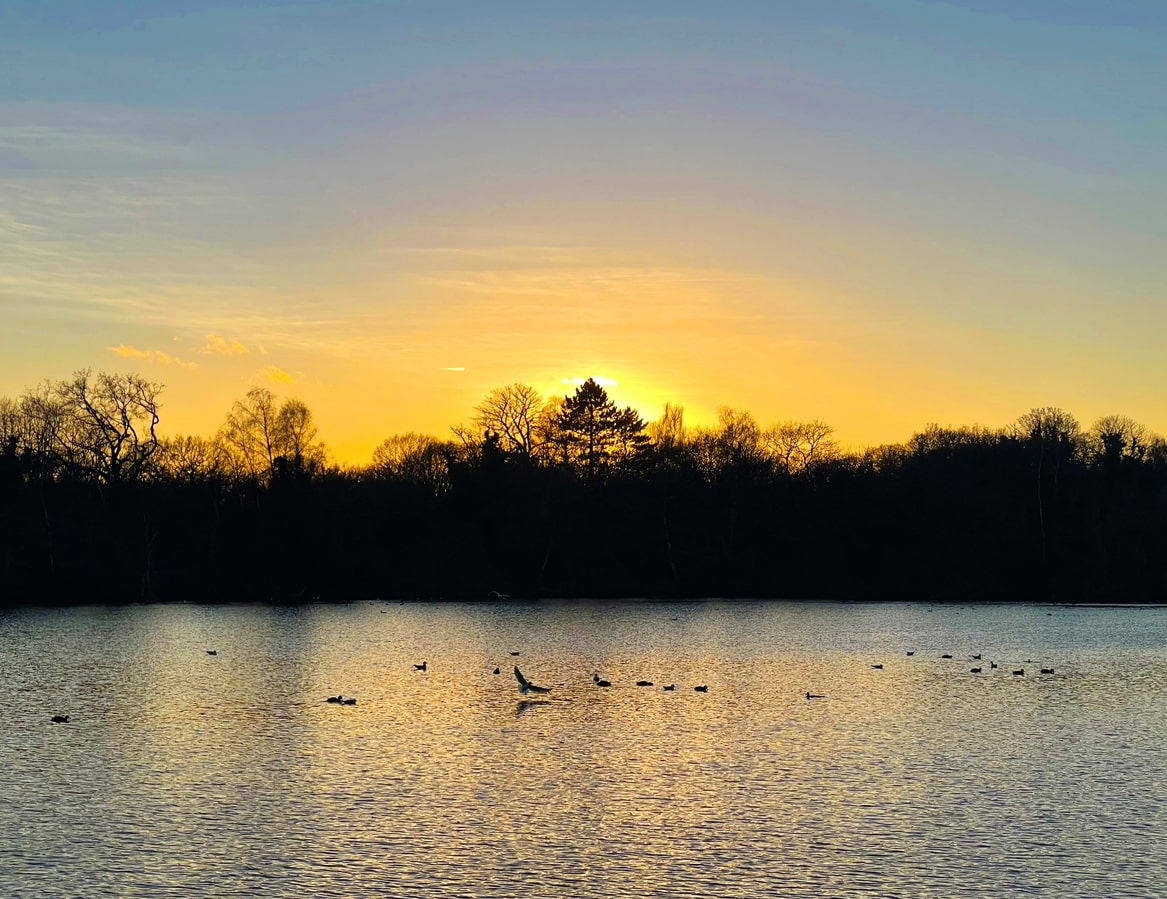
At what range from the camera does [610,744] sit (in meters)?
24.2

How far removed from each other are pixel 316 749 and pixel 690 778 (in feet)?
24.9

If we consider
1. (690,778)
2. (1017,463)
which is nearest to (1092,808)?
(690,778)

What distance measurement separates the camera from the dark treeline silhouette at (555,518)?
7188cm

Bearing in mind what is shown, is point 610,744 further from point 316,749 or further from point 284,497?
point 284,497

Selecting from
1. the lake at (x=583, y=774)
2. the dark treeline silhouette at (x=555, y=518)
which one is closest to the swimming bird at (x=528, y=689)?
the lake at (x=583, y=774)

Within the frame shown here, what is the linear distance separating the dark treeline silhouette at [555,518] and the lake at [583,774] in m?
31.6

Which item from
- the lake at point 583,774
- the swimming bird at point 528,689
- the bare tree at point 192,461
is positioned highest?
the bare tree at point 192,461

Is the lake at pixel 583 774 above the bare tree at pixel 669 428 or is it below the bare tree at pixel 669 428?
below

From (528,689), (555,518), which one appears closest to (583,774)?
(528,689)

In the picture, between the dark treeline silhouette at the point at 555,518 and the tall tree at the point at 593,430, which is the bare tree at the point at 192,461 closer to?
the dark treeline silhouette at the point at 555,518

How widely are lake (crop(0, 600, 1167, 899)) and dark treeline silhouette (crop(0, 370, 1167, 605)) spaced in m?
31.6

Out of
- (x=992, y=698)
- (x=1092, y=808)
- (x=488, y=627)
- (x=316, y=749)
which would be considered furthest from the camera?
(x=488, y=627)

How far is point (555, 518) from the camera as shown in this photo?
78375 millimetres

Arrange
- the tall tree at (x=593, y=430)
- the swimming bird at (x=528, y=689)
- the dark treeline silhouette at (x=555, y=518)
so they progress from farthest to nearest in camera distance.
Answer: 1. the tall tree at (x=593, y=430)
2. the dark treeline silhouette at (x=555, y=518)
3. the swimming bird at (x=528, y=689)
